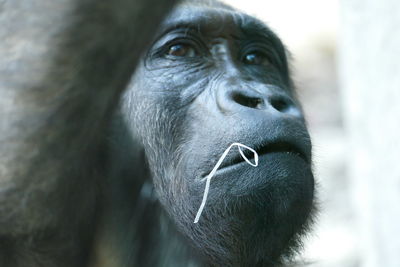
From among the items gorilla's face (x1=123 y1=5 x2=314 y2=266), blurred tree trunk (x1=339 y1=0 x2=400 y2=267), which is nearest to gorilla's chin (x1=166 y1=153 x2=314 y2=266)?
gorilla's face (x1=123 y1=5 x2=314 y2=266)

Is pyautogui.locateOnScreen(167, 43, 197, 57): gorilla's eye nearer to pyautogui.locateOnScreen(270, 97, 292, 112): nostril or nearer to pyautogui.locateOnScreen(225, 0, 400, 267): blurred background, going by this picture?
pyautogui.locateOnScreen(270, 97, 292, 112): nostril

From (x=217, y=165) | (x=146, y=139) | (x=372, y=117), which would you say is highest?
(x=217, y=165)

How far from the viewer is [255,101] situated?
3041 millimetres

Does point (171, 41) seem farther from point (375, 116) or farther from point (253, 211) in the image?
point (375, 116)

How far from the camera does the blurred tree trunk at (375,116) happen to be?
15.6ft

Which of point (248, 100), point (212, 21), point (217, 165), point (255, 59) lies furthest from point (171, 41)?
point (217, 165)

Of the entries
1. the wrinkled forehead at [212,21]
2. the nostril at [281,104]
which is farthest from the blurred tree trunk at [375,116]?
the nostril at [281,104]

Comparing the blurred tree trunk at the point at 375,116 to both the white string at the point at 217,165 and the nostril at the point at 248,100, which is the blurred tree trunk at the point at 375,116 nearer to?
the nostril at the point at 248,100

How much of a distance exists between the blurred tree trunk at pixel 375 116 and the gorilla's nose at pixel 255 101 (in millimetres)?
1857

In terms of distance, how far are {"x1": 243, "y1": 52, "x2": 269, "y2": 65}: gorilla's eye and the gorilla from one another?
11 mm

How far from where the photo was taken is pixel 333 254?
10227mm

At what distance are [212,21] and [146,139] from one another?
755 mm

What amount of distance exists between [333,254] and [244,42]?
7.16 meters

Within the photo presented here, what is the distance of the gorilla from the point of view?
1993 mm
